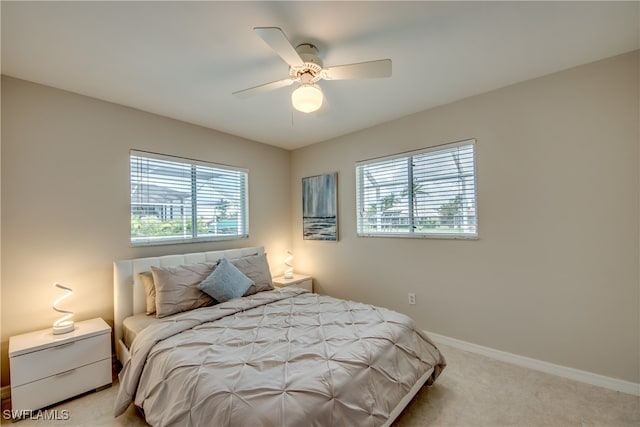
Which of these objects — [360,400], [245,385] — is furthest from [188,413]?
[360,400]

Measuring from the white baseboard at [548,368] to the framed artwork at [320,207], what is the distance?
191cm

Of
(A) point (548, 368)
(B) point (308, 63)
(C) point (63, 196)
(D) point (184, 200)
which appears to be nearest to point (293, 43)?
(B) point (308, 63)

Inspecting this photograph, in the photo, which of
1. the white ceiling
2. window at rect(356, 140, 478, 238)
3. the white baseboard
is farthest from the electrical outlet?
the white ceiling

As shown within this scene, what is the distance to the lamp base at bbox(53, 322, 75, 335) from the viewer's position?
2193 mm

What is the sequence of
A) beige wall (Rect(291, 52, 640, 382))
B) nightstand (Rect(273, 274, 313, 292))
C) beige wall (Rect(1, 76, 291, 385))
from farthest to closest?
nightstand (Rect(273, 274, 313, 292)) < beige wall (Rect(1, 76, 291, 385)) < beige wall (Rect(291, 52, 640, 382))

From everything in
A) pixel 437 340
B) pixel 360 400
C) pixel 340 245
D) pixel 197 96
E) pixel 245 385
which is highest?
pixel 197 96

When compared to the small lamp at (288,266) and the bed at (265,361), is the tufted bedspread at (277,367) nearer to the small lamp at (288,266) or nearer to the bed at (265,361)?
the bed at (265,361)

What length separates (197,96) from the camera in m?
2.69

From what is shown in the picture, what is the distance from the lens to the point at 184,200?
11.0 feet

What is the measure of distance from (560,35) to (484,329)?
2493 mm

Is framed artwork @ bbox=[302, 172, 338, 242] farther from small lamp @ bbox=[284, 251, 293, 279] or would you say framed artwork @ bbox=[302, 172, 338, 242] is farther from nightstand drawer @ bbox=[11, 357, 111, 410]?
nightstand drawer @ bbox=[11, 357, 111, 410]

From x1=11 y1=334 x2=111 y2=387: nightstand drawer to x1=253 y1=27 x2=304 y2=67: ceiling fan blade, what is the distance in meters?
2.56

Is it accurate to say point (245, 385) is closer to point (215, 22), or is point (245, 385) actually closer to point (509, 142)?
point (215, 22)

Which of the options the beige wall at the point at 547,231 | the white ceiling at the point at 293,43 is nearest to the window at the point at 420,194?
the beige wall at the point at 547,231
